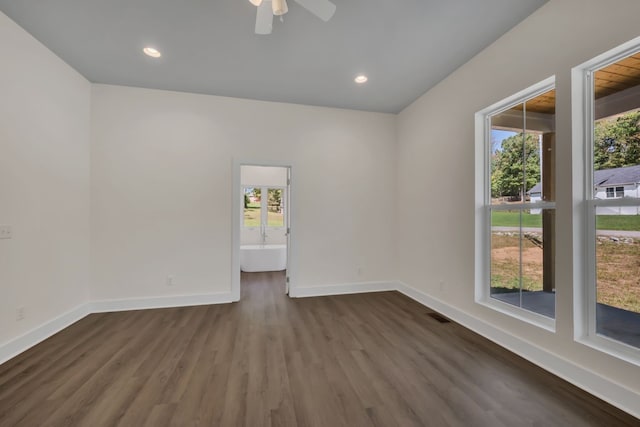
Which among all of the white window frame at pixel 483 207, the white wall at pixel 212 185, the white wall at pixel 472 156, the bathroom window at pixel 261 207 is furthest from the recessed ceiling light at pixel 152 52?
the bathroom window at pixel 261 207

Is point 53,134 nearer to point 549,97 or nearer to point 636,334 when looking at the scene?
point 549,97

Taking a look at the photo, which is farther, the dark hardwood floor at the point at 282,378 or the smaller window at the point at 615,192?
the smaller window at the point at 615,192

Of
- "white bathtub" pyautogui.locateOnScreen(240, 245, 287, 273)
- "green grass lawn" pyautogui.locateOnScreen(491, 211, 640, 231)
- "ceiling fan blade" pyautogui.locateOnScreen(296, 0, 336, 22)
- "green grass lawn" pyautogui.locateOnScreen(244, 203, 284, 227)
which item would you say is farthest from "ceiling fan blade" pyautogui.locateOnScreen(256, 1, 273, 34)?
"green grass lawn" pyautogui.locateOnScreen(244, 203, 284, 227)

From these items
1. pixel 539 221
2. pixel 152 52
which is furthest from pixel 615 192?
pixel 152 52

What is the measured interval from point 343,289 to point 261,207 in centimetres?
388

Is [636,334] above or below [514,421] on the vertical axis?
above

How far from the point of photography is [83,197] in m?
3.24

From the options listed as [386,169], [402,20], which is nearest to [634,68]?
[402,20]

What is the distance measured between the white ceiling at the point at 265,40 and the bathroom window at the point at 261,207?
3.77m

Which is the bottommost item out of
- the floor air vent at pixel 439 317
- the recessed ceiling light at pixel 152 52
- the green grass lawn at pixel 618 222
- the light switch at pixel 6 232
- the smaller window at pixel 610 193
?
the floor air vent at pixel 439 317

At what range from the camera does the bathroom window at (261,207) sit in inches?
282

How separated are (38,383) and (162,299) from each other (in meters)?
1.62

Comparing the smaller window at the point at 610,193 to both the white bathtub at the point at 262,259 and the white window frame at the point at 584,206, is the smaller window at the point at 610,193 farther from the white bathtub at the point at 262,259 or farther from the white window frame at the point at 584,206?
the white bathtub at the point at 262,259

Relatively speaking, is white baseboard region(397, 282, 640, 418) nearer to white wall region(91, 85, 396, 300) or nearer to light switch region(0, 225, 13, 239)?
white wall region(91, 85, 396, 300)
